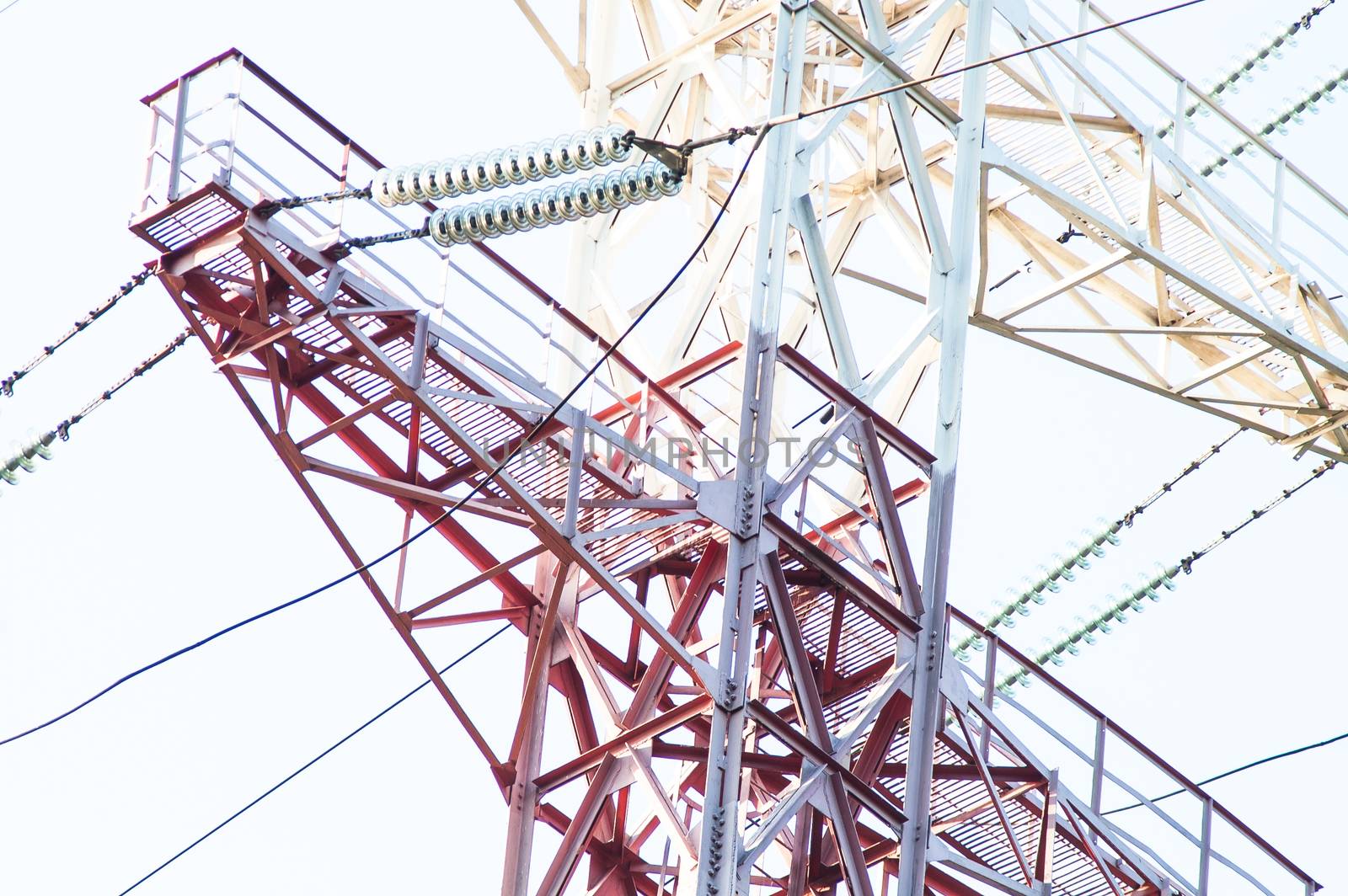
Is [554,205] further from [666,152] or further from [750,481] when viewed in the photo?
[750,481]

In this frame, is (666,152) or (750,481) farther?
(750,481)

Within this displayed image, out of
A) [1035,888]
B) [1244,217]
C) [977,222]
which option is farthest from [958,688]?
[1244,217]

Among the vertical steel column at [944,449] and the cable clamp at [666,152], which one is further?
the vertical steel column at [944,449]

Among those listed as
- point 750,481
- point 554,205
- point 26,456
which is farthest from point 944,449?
point 26,456

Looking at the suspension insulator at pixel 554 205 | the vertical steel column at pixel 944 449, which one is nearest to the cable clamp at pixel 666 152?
the suspension insulator at pixel 554 205

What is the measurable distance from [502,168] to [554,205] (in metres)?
0.49

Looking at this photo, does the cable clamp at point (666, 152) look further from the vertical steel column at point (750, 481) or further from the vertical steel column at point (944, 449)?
the vertical steel column at point (944, 449)

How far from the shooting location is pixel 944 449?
23.6 m

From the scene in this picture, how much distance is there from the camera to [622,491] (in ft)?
74.7

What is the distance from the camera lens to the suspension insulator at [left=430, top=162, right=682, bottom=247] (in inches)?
762

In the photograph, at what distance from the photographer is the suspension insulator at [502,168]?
63.5 feet

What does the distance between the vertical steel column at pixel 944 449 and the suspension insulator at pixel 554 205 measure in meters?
4.96

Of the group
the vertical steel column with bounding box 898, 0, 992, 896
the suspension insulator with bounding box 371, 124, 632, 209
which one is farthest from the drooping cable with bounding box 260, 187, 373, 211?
the vertical steel column with bounding box 898, 0, 992, 896

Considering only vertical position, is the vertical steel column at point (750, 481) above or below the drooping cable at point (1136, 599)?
below
